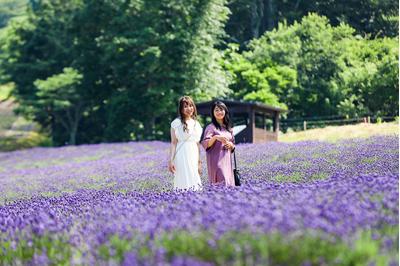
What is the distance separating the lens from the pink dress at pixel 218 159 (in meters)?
10.7

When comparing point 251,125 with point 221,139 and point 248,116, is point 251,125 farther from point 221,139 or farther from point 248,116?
point 221,139

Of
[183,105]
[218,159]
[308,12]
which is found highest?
[308,12]

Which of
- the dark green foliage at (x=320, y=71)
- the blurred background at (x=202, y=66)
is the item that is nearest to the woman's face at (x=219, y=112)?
the blurred background at (x=202, y=66)

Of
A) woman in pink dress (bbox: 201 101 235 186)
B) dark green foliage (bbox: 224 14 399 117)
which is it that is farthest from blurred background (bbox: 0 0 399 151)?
woman in pink dress (bbox: 201 101 235 186)

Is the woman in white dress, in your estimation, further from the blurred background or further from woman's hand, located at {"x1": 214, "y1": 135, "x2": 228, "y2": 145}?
the blurred background

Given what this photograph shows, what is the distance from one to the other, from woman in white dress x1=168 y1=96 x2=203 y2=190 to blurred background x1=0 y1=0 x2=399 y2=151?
27754mm

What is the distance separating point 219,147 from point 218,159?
0.19 metres

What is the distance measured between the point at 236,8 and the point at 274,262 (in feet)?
161

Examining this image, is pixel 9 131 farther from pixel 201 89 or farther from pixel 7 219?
pixel 7 219

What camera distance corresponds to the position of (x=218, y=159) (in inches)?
423

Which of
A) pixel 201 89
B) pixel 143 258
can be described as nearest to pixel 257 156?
pixel 143 258

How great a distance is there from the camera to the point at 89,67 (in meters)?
47.9

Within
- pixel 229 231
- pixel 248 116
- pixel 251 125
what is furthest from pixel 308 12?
pixel 229 231

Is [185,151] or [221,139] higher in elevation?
[221,139]
